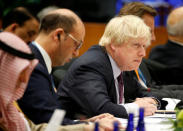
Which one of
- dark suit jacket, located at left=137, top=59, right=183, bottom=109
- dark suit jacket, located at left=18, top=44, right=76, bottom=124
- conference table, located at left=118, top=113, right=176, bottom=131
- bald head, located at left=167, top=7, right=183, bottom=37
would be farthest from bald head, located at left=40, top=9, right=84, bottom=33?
bald head, located at left=167, top=7, right=183, bottom=37

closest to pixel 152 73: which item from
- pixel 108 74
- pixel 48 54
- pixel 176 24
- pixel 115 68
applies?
pixel 176 24

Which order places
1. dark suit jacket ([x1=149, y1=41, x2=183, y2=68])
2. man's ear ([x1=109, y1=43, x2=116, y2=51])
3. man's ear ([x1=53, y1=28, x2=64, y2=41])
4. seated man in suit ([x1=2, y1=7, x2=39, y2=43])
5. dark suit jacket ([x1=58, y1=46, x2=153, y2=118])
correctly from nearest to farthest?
dark suit jacket ([x1=58, y1=46, x2=153, y2=118]) < man's ear ([x1=53, y1=28, x2=64, y2=41]) < man's ear ([x1=109, y1=43, x2=116, y2=51]) < seated man in suit ([x1=2, y1=7, x2=39, y2=43]) < dark suit jacket ([x1=149, y1=41, x2=183, y2=68])

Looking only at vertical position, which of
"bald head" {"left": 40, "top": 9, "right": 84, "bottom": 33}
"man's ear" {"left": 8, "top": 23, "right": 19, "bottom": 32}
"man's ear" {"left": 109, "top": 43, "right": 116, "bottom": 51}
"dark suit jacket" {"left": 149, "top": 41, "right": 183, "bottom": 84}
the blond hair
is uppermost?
"bald head" {"left": 40, "top": 9, "right": 84, "bottom": 33}

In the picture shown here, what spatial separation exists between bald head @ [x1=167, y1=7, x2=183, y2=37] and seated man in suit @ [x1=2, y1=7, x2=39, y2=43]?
6.18ft

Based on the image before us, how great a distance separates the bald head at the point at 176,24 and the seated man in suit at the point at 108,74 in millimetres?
2324

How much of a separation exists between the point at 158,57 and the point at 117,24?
242cm

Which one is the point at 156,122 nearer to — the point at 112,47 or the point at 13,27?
the point at 112,47

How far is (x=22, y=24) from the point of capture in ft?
17.2

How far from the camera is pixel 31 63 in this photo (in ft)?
7.26

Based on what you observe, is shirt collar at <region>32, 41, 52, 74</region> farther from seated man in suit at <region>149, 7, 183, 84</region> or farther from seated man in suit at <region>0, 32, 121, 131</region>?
seated man in suit at <region>149, 7, 183, 84</region>

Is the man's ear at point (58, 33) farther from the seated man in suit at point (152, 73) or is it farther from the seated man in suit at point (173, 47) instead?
the seated man in suit at point (173, 47)

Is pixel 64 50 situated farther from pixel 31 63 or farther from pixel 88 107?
pixel 31 63

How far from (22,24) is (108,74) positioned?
245 cm

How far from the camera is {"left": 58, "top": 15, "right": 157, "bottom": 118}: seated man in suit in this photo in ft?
9.50
